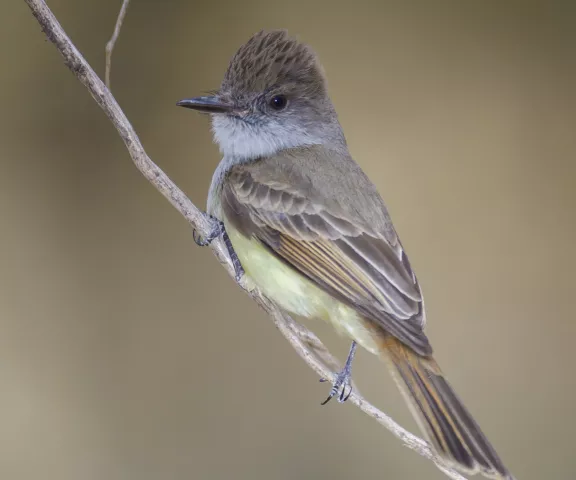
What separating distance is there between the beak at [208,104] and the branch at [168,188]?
1.00ft

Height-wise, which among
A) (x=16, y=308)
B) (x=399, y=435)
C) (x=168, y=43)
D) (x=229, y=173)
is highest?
(x=168, y=43)

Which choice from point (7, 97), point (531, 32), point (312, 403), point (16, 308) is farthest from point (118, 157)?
point (531, 32)

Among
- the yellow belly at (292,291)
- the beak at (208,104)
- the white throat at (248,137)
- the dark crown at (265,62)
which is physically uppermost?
the dark crown at (265,62)

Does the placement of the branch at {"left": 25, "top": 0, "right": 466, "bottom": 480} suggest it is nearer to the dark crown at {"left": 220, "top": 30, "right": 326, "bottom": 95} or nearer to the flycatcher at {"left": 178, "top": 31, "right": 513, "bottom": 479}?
the flycatcher at {"left": 178, "top": 31, "right": 513, "bottom": 479}

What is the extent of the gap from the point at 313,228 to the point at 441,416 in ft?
1.66

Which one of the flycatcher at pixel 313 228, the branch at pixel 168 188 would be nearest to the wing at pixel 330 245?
the flycatcher at pixel 313 228

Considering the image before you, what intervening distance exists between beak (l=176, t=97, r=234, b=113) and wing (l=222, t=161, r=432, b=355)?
0.16 m

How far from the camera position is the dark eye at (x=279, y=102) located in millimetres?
1949

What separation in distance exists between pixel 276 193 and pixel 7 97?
1.27 meters

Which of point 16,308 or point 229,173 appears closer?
point 229,173

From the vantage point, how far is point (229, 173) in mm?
1930

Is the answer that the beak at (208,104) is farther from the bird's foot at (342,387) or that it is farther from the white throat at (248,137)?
the bird's foot at (342,387)

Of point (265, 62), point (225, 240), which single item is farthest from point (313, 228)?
point (265, 62)

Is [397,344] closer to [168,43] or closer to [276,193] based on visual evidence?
[276,193]
